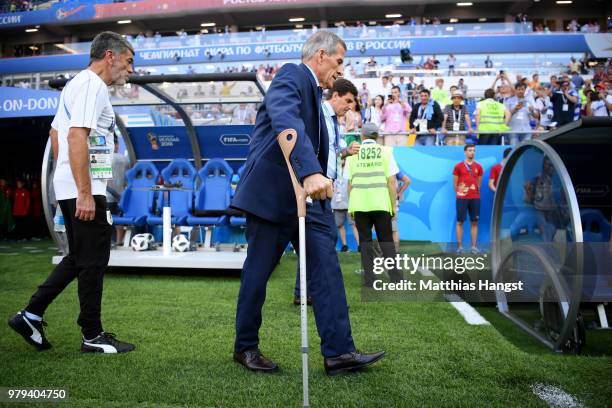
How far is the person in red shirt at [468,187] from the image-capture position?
37.0 ft

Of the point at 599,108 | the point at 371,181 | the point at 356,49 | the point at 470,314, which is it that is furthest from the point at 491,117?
the point at 356,49

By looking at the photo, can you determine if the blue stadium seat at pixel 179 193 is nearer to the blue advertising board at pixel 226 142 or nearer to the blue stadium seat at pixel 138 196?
the blue stadium seat at pixel 138 196

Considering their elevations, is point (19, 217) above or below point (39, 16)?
below

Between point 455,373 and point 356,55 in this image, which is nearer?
point 455,373

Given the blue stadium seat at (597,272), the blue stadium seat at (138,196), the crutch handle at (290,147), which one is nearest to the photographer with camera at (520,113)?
the blue stadium seat at (138,196)

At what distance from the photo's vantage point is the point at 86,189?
383cm

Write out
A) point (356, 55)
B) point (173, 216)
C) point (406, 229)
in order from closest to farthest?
point (173, 216)
point (406, 229)
point (356, 55)

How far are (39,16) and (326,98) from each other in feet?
130

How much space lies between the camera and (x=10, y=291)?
680 centimetres

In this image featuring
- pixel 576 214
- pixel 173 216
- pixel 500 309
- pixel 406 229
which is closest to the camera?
pixel 576 214

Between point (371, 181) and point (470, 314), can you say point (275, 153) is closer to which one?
point (470, 314)

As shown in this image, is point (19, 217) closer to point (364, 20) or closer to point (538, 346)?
point (538, 346)

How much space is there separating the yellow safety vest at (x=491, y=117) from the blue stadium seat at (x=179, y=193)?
21.8ft

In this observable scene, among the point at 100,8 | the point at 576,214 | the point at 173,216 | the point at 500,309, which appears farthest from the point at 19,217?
the point at 100,8
